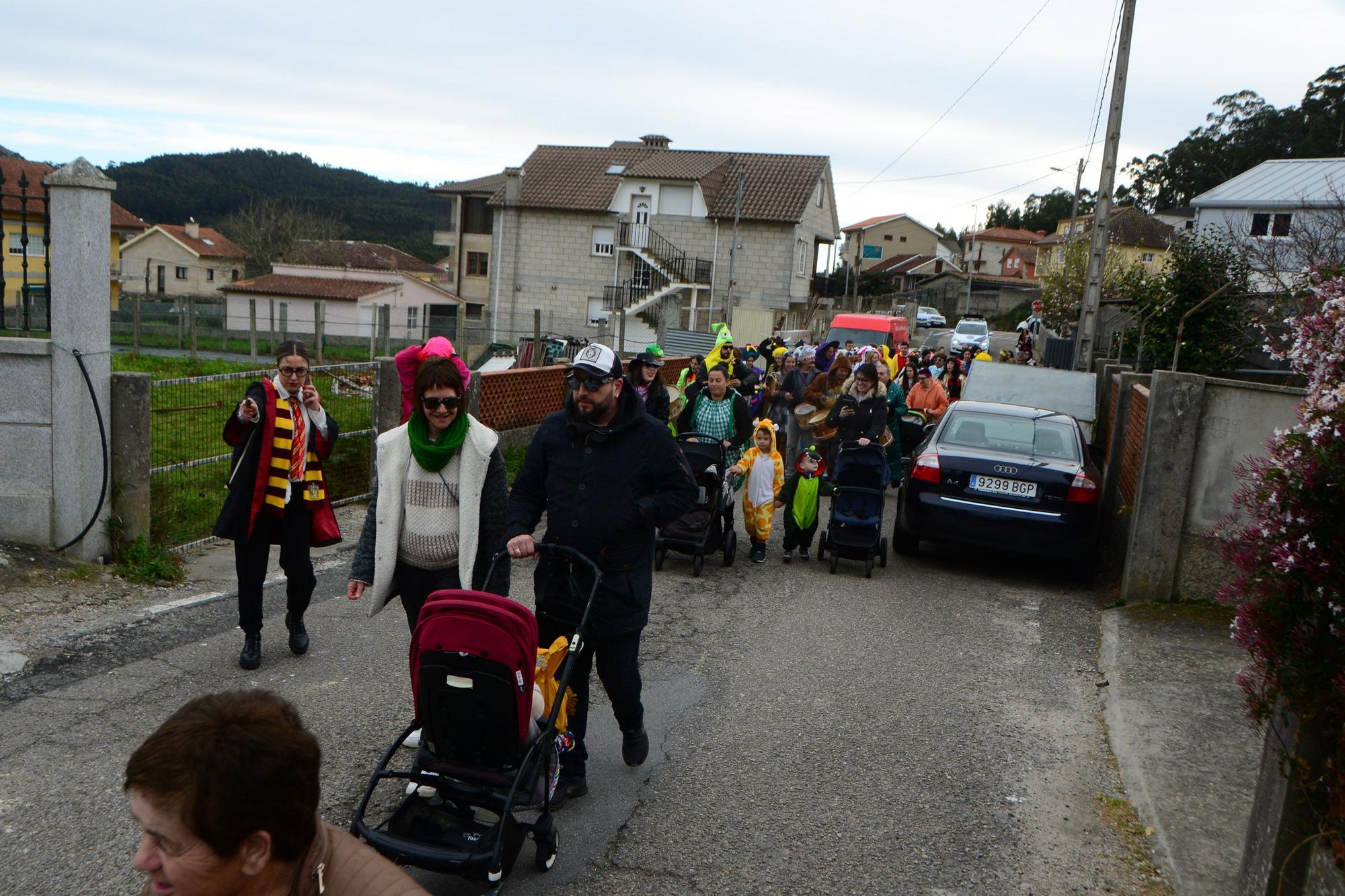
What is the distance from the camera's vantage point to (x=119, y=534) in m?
7.42

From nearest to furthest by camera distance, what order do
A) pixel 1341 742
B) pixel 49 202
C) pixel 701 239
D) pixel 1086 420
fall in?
pixel 1341 742, pixel 49 202, pixel 1086 420, pixel 701 239

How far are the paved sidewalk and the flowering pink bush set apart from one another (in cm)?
115

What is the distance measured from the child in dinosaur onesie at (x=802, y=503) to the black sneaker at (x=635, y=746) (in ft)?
16.5

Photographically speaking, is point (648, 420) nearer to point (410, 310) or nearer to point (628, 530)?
point (628, 530)

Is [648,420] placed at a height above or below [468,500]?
above

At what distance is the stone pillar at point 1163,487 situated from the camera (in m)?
7.93

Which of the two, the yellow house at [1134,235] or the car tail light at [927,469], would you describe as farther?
the yellow house at [1134,235]

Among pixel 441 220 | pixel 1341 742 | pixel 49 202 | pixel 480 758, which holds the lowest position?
pixel 480 758

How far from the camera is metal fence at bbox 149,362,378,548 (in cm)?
801

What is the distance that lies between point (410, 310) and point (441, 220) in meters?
51.8

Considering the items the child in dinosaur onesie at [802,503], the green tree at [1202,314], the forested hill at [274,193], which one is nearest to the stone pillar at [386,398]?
the child in dinosaur onesie at [802,503]

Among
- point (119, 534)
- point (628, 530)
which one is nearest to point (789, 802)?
point (628, 530)

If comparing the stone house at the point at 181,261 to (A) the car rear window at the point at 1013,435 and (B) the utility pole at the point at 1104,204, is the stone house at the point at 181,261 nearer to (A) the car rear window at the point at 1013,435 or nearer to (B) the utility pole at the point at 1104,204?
(B) the utility pole at the point at 1104,204

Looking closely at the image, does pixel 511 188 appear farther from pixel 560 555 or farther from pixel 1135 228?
pixel 560 555
